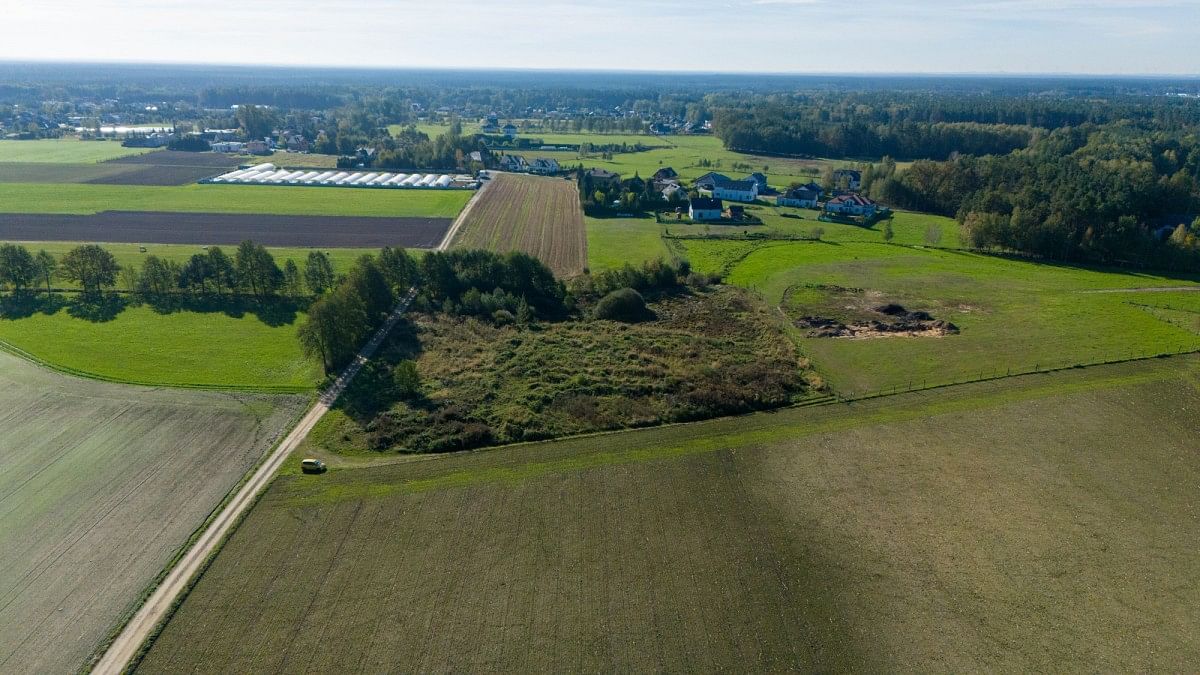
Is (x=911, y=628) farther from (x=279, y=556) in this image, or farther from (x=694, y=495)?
(x=279, y=556)

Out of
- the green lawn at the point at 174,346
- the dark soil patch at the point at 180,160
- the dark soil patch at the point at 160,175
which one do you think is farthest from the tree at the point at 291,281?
the dark soil patch at the point at 180,160

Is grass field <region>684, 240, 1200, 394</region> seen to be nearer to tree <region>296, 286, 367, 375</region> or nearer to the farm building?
the farm building

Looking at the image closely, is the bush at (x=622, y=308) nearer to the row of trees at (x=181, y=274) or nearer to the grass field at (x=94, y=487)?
the row of trees at (x=181, y=274)

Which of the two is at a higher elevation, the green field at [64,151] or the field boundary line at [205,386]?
the green field at [64,151]

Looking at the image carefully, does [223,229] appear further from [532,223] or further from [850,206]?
[850,206]

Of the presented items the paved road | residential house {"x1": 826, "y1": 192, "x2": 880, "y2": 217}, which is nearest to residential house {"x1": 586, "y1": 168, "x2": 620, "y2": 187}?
residential house {"x1": 826, "y1": 192, "x2": 880, "y2": 217}

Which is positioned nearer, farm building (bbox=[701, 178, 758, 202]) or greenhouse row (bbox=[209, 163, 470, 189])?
farm building (bbox=[701, 178, 758, 202])

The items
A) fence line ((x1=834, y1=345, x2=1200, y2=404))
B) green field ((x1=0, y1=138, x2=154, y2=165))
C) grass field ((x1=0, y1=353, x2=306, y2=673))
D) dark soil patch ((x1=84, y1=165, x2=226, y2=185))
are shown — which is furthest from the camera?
green field ((x1=0, y1=138, x2=154, y2=165))

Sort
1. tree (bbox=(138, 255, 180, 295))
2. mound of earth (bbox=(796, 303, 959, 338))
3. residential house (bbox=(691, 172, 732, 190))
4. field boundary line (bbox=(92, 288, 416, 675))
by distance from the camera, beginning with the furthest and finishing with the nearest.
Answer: residential house (bbox=(691, 172, 732, 190)) < tree (bbox=(138, 255, 180, 295)) < mound of earth (bbox=(796, 303, 959, 338)) < field boundary line (bbox=(92, 288, 416, 675))
